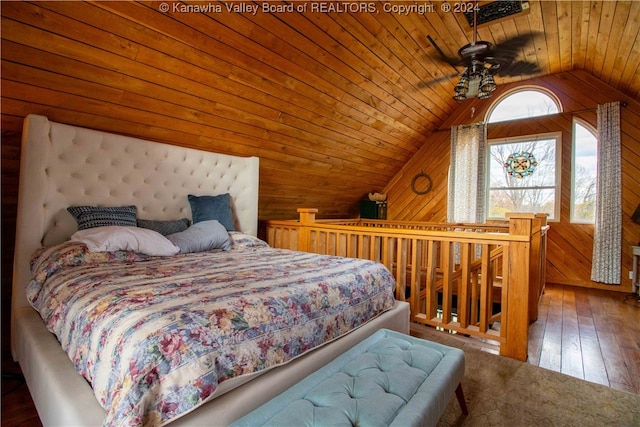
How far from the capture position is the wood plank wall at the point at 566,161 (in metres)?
4.14

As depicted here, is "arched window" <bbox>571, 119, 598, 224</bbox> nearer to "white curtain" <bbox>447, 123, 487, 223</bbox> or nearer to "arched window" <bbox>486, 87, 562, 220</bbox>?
"arched window" <bbox>486, 87, 562, 220</bbox>

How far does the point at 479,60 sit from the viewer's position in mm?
2812

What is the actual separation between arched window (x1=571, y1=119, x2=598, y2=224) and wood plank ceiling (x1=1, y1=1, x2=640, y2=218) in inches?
25.7

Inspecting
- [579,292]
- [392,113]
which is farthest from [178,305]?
[579,292]

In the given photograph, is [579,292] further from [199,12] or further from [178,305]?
[199,12]

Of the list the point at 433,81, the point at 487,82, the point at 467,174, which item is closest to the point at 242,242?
the point at 487,82

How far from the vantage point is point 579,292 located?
4.19 metres

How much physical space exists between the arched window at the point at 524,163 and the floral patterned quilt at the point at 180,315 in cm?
393

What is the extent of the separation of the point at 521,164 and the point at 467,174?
794mm

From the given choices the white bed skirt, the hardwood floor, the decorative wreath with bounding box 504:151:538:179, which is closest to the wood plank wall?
the decorative wreath with bounding box 504:151:538:179

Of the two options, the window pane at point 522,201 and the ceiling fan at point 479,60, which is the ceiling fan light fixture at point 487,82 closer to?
the ceiling fan at point 479,60

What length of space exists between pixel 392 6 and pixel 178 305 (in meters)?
2.78

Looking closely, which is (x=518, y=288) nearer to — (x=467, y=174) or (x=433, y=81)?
(x=433, y=81)

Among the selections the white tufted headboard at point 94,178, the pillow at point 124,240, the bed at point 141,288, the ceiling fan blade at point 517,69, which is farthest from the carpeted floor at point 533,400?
the ceiling fan blade at point 517,69
